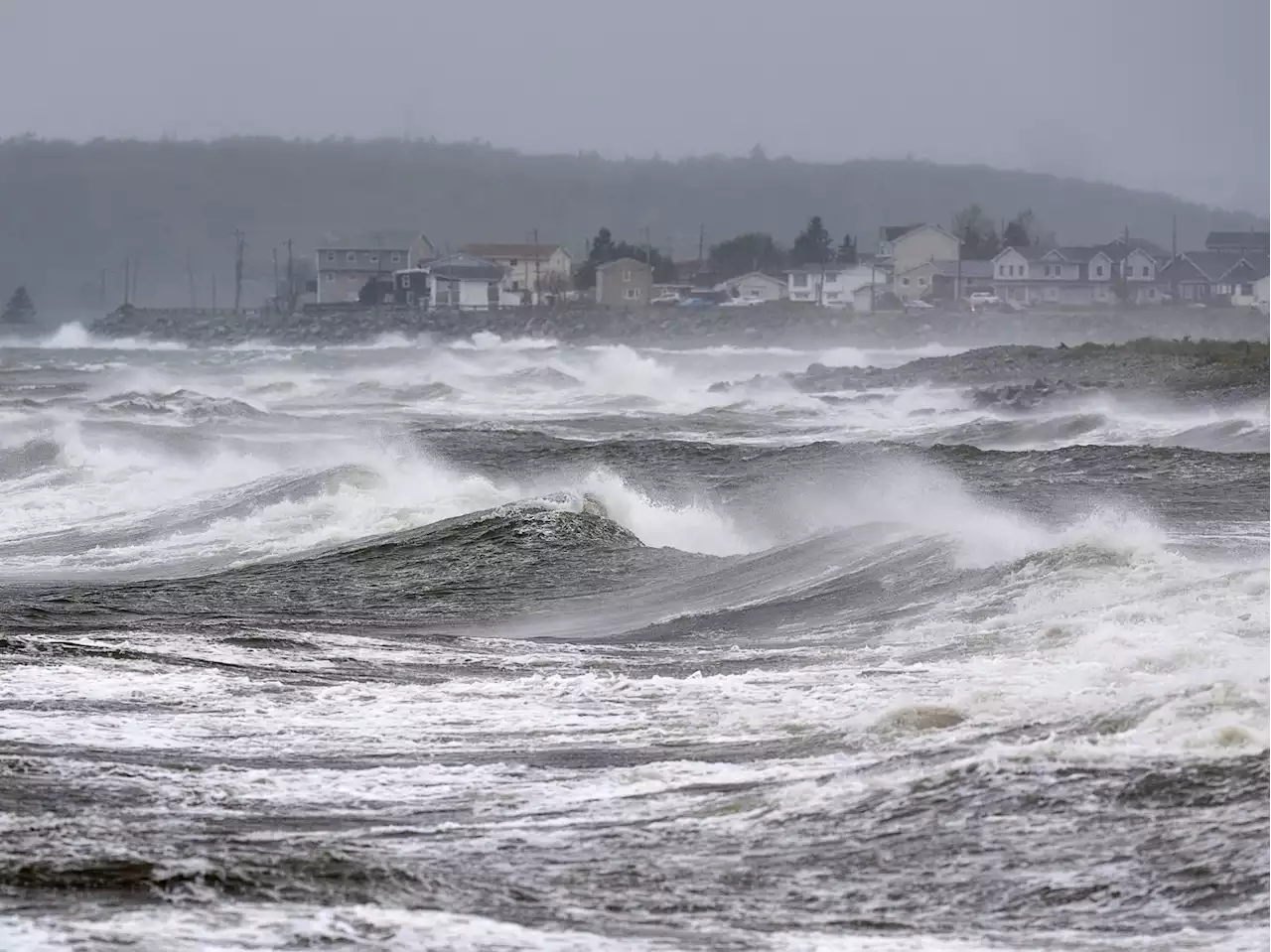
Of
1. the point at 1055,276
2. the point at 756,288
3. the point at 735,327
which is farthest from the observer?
the point at 756,288

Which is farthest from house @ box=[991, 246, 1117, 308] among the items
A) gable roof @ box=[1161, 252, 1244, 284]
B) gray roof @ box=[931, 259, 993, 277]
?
gable roof @ box=[1161, 252, 1244, 284]

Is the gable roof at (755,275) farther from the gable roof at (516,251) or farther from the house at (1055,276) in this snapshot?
the gable roof at (516,251)

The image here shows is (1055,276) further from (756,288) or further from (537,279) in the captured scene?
(537,279)

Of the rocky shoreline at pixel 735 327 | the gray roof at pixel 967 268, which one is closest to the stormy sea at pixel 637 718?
the rocky shoreline at pixel 735 327

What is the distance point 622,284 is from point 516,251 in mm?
19392

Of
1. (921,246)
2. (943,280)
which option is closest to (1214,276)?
(943,280)

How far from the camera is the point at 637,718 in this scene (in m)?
9.30

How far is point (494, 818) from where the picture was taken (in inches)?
290

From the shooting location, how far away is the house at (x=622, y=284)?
131 metres

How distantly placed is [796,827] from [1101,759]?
4.87ft

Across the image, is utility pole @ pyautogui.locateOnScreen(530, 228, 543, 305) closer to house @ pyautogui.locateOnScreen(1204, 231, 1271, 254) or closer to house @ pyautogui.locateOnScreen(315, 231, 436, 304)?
house @ pyautogui.locateOnScreen(315, 231, 436, 304)

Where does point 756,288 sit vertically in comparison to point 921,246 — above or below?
below

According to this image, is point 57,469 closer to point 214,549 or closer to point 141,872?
point 214,549

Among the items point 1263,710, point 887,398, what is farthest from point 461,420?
point 1263,710
